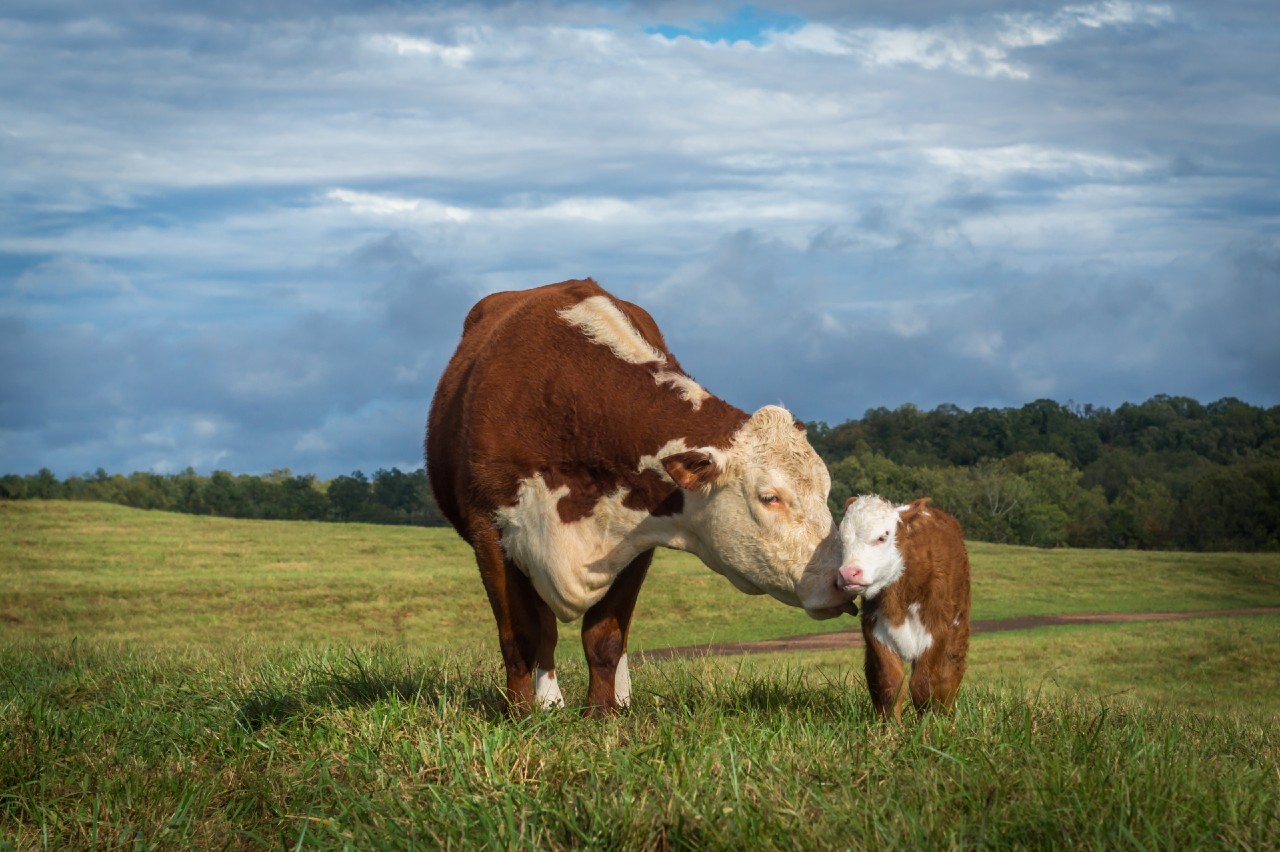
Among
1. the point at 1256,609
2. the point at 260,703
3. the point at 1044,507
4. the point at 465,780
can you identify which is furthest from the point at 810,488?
the point at 1044,507

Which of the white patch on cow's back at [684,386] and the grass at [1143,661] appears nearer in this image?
the white patch on cow's back at [684,386]

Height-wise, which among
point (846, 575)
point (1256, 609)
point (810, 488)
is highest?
point (810, 488)

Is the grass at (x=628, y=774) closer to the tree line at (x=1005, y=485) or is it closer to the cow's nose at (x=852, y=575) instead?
the cow's nose at (x=852, y=575)

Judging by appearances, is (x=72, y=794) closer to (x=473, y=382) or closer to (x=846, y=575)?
(x=473, y=382)

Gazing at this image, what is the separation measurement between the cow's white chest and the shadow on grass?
214 centimetres

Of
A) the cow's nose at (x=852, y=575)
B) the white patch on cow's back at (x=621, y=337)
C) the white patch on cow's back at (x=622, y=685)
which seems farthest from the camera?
the white patch on cow's back at (x=622, y=685)

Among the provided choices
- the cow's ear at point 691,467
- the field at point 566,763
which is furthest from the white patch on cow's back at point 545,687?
the cow's ear at point 691,467

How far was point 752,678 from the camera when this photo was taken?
26.3ft

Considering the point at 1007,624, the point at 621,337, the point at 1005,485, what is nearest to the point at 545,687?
the point at 621,337

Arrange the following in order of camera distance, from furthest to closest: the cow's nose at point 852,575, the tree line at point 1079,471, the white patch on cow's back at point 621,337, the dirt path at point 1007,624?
the tree line at point 1079,471, the dirt path at point 1007,624, the white patch on cow's back at point 621,337, the cow's nose at point 852,575

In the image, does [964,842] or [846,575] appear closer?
[964,842]

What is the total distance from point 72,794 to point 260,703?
163 cm

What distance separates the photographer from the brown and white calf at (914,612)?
21.5ft

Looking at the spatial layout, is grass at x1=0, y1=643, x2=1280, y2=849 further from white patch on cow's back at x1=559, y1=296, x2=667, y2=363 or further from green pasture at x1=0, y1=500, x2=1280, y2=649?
green pasture at x1=0, y1=500, x2=1280, y2=649
